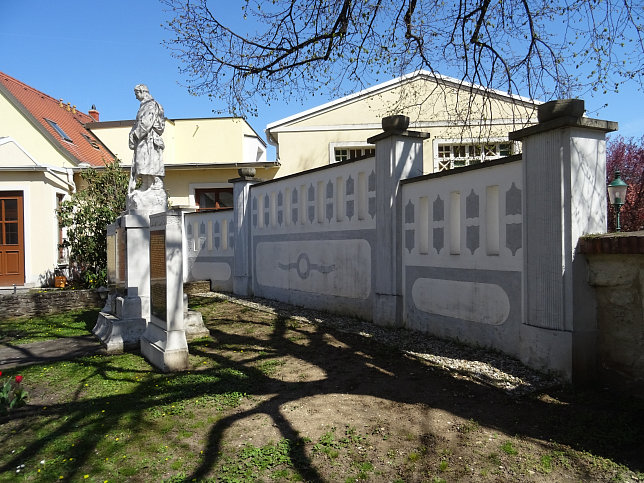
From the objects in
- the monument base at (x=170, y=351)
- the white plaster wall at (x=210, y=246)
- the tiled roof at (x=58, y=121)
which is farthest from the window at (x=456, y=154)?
the monument base at (x=170, y=351)

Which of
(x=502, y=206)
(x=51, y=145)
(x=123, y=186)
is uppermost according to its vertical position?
(x=51, y=145)

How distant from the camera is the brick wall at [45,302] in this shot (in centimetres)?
1124

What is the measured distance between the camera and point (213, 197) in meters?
17.4

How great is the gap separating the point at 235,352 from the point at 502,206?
3.96 meters

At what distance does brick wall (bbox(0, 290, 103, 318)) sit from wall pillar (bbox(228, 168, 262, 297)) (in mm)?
3502

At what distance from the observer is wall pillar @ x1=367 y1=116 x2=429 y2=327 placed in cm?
768

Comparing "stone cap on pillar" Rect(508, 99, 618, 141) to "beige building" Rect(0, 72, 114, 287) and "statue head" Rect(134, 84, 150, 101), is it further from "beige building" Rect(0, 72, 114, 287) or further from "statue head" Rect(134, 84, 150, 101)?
"beige building" Rect(0, 72, 114, 287)

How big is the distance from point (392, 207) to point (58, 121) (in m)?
15.6

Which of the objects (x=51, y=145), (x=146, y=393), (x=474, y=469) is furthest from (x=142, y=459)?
(x=51, y=145)

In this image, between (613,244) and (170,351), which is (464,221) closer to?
(613,244)

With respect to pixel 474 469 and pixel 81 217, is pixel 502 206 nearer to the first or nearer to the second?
pixel 474 469

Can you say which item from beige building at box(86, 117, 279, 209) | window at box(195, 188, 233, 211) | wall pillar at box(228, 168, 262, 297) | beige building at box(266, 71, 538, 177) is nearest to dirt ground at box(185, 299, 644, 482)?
wall pillar at box(228, 168, 262, 297)

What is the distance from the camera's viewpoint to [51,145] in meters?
15.4

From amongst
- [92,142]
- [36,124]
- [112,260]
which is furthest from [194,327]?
[92,142]
